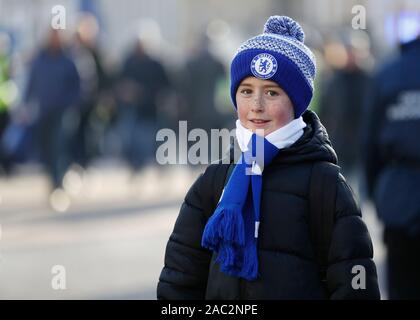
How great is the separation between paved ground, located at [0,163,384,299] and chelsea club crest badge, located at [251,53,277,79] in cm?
392

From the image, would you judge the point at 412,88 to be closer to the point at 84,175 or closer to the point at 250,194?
the point at 250,194

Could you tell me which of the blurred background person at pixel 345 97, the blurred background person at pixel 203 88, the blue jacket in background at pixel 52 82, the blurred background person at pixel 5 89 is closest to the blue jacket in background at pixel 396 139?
the blue jacket in background at pixel 52 82

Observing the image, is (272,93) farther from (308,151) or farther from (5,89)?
(5,89)

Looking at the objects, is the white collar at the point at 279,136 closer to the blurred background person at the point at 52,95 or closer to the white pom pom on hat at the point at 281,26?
the white pom pom on hat at the point at 281,26

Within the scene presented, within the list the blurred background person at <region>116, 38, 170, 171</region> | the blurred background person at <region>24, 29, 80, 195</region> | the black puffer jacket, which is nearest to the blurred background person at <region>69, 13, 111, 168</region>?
the blurred background person at <region>116, 38, 170, 171</region>

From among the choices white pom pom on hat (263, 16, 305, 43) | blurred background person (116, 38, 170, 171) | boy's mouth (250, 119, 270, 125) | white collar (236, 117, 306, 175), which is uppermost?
white pom pom on hat (263, 16, 305, 43)

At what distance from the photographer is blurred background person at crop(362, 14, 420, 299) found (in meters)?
5.70

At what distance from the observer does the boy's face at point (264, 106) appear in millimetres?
3693

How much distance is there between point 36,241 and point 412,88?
5.10 meters

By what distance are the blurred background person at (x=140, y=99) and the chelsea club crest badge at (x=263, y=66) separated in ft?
37.1

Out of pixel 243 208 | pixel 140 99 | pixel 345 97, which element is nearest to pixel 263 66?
pixel 243 208

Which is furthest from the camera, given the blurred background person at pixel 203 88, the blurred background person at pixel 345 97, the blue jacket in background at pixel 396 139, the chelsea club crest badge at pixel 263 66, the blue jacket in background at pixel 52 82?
the blurred background person at pixel 203 88

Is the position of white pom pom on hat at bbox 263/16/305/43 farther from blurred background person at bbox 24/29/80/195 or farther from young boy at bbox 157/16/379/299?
blurred background person at bbox 24/29/80/195
